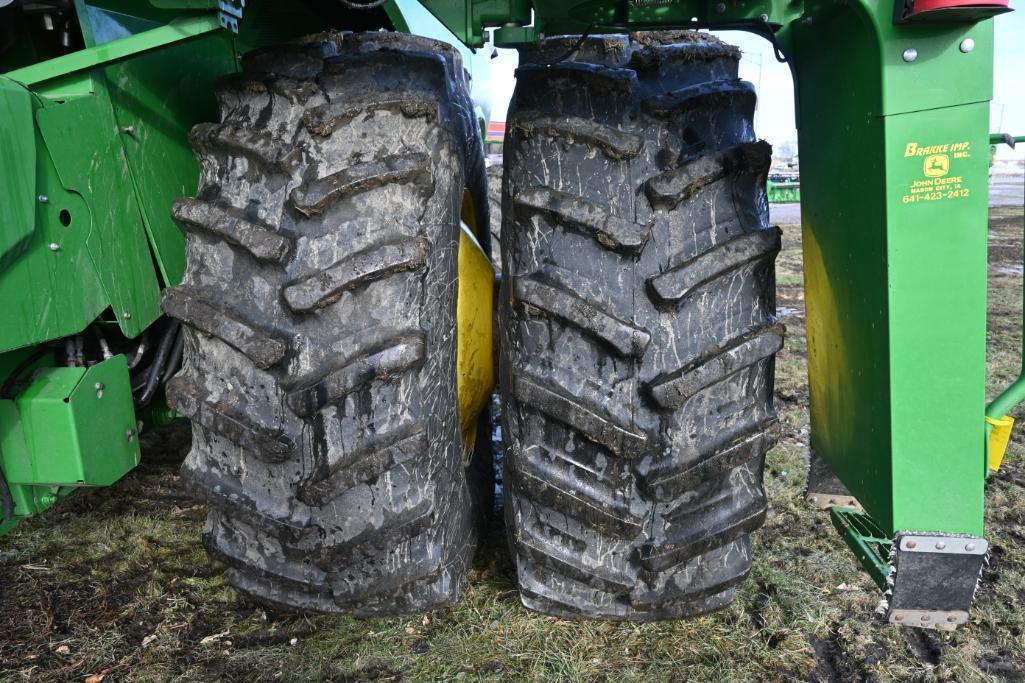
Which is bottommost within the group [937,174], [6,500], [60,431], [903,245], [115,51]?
[6,500]

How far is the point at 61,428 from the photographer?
1643 millimetres

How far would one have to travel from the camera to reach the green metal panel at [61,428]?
163cm

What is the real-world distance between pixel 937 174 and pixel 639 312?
552 millimetres

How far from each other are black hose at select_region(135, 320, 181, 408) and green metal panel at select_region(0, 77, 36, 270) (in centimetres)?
56

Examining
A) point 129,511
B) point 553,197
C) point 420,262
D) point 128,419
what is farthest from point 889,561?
point 129,511

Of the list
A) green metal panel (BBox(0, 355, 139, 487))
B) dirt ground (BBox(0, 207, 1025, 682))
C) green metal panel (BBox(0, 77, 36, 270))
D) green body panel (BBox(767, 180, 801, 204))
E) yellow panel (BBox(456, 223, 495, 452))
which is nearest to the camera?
green metal panel (BBox(0, 77, 36, 270))

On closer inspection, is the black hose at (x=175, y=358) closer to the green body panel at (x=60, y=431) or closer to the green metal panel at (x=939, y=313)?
the green body panel at (x=60, y=431)

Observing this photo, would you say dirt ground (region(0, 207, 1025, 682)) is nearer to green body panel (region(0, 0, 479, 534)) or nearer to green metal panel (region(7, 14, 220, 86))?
green body panel (region(0, 0, 479, 534))

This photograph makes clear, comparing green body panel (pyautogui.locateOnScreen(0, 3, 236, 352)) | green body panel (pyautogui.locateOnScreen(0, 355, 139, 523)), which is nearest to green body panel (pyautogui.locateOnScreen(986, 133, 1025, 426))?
green body panel (pyautogui.locateOnScreen(0, 3, 236, 352))

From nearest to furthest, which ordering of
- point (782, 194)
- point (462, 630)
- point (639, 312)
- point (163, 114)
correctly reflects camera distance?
point (639, 312), point (163, 114), point (462, 630), point (782, 194)

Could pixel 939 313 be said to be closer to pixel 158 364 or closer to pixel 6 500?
pixel 158 364

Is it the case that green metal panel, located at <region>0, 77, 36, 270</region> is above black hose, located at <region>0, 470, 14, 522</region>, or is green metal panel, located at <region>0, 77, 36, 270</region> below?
above

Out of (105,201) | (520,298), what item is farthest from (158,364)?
(520,298)

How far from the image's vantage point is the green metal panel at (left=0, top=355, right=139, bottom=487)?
163 centimetres
